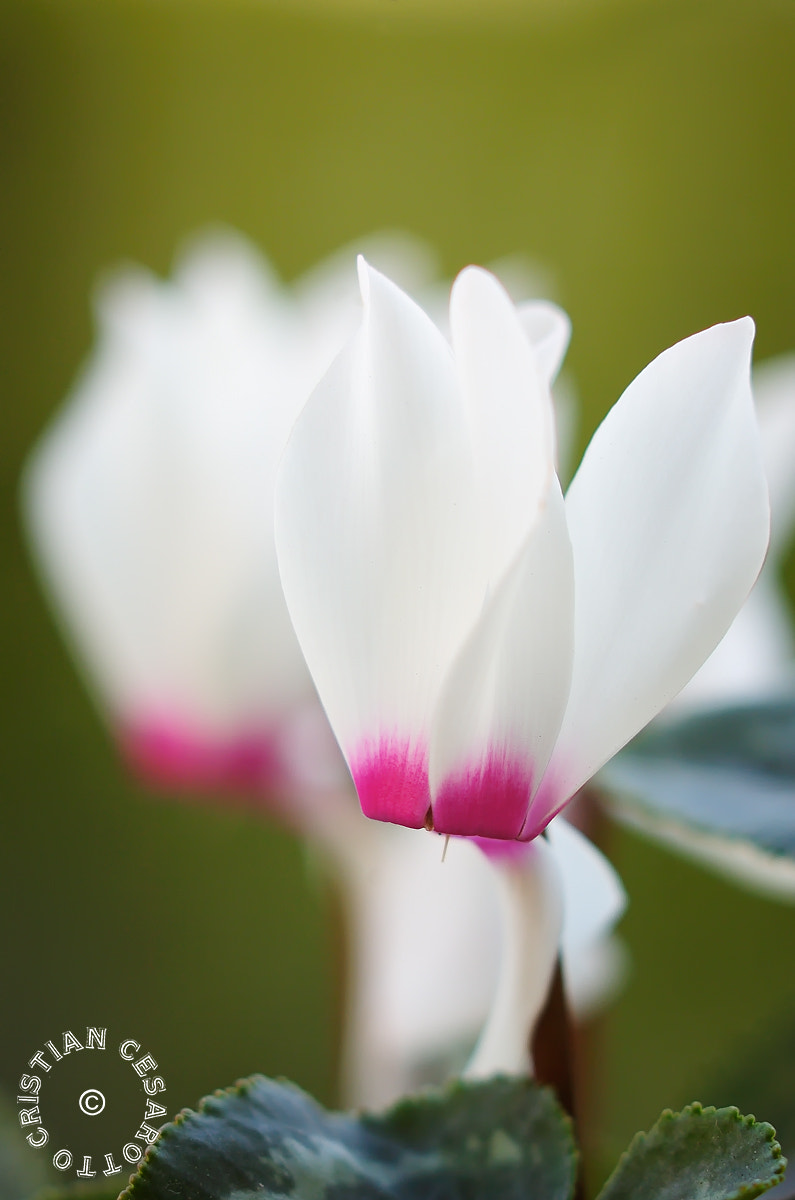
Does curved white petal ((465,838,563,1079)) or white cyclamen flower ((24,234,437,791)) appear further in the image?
white cyclamen flower ((24,234,437,791))

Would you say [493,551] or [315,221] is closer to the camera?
[493,551]

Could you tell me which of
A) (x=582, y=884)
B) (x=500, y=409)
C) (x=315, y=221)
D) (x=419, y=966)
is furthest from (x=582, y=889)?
(x=315, y=221)

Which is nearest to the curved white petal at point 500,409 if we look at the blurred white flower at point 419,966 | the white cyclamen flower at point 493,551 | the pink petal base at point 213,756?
the white cyclamen flower at point 493,551

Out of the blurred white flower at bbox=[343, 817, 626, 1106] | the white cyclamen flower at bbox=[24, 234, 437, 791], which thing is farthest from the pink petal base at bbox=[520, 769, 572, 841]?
the white cyclamen flower at bbox=[24, 234, 437, 791]

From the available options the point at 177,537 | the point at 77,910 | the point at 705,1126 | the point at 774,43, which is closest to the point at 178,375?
the point at 177,537

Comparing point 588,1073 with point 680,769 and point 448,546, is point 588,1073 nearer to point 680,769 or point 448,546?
point 680,769

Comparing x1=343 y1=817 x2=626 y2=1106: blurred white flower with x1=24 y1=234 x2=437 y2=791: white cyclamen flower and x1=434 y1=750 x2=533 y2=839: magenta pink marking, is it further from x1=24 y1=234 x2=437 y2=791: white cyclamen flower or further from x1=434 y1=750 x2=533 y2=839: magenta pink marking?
x1=434 y1=750 x2=533 y2=839: magenta pink marking

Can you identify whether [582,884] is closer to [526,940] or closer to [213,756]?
[526,940]
